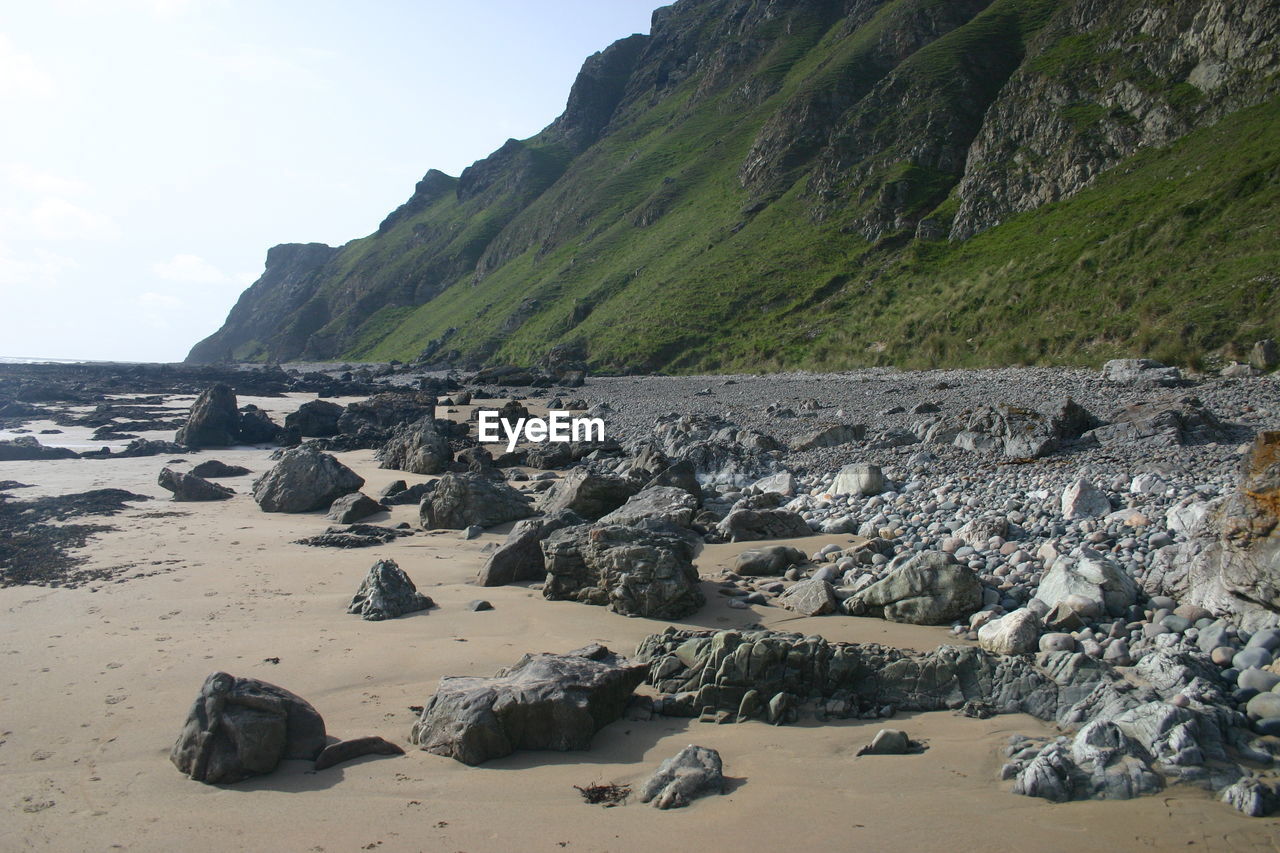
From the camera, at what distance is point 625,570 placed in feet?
26.5

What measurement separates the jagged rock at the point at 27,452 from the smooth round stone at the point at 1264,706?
26.8 meters

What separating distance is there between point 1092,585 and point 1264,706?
6.35 ft

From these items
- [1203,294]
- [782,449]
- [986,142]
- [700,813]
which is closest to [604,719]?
[700,813]

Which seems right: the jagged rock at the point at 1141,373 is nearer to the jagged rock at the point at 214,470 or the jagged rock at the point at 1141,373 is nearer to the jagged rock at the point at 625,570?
the jagged rock at the point at 625,570

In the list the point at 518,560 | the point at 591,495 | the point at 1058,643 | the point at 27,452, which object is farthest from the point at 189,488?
the point at 1058,643

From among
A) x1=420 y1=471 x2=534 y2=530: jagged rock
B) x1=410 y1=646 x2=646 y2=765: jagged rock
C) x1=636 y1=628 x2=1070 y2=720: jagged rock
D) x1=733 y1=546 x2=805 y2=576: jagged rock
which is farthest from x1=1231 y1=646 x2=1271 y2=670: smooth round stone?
x1=420 y1=471 x2=534 y2=530: jagged rock

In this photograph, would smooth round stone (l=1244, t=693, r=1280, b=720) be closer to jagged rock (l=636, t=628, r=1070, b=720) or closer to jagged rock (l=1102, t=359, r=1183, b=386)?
jagged rock (l=636, t=628, r=1070, b=720)

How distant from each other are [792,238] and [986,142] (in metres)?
16.0

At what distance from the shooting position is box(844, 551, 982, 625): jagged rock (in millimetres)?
7094

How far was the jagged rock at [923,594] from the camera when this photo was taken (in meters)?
7.09

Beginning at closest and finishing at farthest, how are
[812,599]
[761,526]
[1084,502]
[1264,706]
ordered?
[1264,706] → [812,599] → [1084,502] → [761,526]

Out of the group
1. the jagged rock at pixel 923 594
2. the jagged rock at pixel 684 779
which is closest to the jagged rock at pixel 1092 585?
the jagged rock at pixel 923 594

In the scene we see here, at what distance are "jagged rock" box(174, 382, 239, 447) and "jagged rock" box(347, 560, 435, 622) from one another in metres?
20.6

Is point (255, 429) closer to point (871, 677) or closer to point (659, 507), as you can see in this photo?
point (659, 507)
